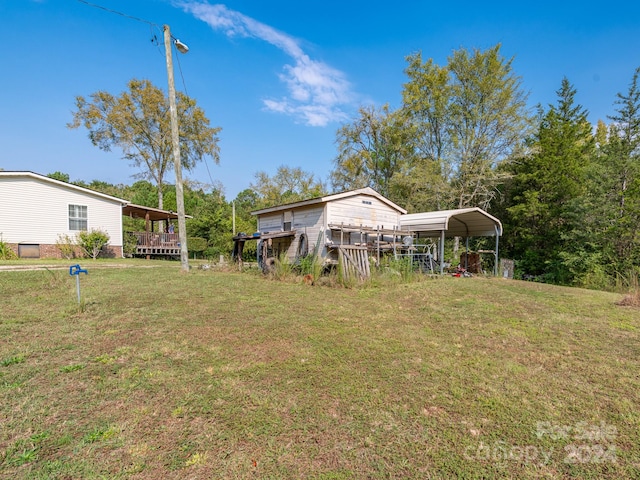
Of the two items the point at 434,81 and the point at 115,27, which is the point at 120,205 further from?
the point at 434,81

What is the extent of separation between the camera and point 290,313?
16.5 feet

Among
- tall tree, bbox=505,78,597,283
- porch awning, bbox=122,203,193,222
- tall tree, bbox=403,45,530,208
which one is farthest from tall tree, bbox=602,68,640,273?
porch awning, bbox=122,203,193,222

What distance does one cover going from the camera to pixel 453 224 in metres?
14.0

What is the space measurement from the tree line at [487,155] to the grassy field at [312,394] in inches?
437

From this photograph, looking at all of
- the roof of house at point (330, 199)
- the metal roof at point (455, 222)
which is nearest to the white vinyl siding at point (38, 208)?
the roof of house at point (330, 199)

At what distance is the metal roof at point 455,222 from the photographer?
11352mm

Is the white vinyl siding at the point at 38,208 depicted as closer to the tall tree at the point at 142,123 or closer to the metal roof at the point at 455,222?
the tall tree at the point at 142,123

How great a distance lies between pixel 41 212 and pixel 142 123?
12245 mm

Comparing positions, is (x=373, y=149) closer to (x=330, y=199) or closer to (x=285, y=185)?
(x=285, y=185)

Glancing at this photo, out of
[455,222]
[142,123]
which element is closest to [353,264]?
[455,222]

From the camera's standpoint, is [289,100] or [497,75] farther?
[497,75]

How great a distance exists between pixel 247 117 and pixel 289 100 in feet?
8.39

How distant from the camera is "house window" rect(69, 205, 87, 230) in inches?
595

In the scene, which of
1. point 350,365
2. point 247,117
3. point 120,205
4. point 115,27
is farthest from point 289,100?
point 350,365
